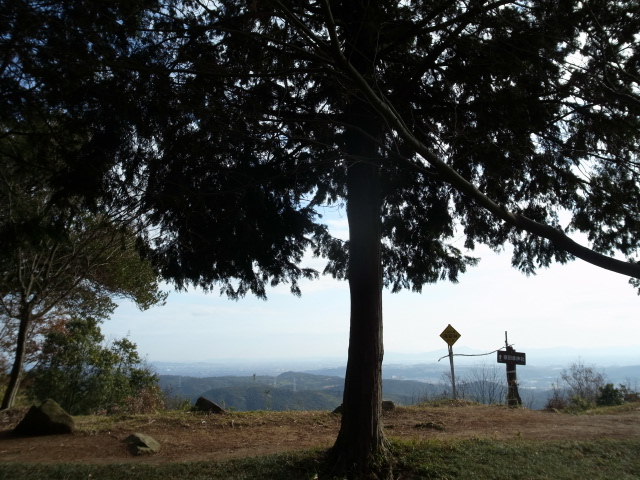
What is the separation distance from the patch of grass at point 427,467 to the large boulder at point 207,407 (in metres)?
3.80

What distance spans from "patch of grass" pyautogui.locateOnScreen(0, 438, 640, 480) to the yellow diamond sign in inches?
233

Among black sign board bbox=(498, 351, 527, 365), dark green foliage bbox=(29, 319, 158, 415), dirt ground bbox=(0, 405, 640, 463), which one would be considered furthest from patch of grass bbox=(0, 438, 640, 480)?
dark green foliage bbox=(29, 319, 158, 415)

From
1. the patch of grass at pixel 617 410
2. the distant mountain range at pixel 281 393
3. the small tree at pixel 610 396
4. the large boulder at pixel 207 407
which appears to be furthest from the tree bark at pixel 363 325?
the small tree at pixel 610 396

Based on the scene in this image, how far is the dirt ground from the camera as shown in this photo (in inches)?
270

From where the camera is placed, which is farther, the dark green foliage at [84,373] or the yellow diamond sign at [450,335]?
the dark green foliage at [84,373]

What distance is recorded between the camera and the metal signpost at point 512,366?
11711 mm

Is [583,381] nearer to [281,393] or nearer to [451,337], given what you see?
[451,337]

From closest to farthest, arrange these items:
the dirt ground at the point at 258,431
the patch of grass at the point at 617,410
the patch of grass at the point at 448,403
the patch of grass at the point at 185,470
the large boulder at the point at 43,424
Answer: the patch of grass at the point at 185,470
the dirt ground at the point at 258,431
the large boulder at the point at 43,424
the patch of grass at the point at 617,410
the patch of grass at the point at 448,403

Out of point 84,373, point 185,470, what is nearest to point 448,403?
point 185,470

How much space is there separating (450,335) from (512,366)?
1619mm

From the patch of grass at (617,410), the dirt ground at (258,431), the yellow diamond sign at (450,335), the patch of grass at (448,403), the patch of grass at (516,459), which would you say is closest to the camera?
the patch of grass at (516,459)

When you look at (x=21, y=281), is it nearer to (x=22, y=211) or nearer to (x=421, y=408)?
(x=22, y=211)

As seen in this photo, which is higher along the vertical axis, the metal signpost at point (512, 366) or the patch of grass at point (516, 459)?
the metal signpost at point (512, 366)

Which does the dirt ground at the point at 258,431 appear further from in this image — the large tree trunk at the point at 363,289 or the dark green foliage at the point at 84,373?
the dark green foliage at the point at 84,373
